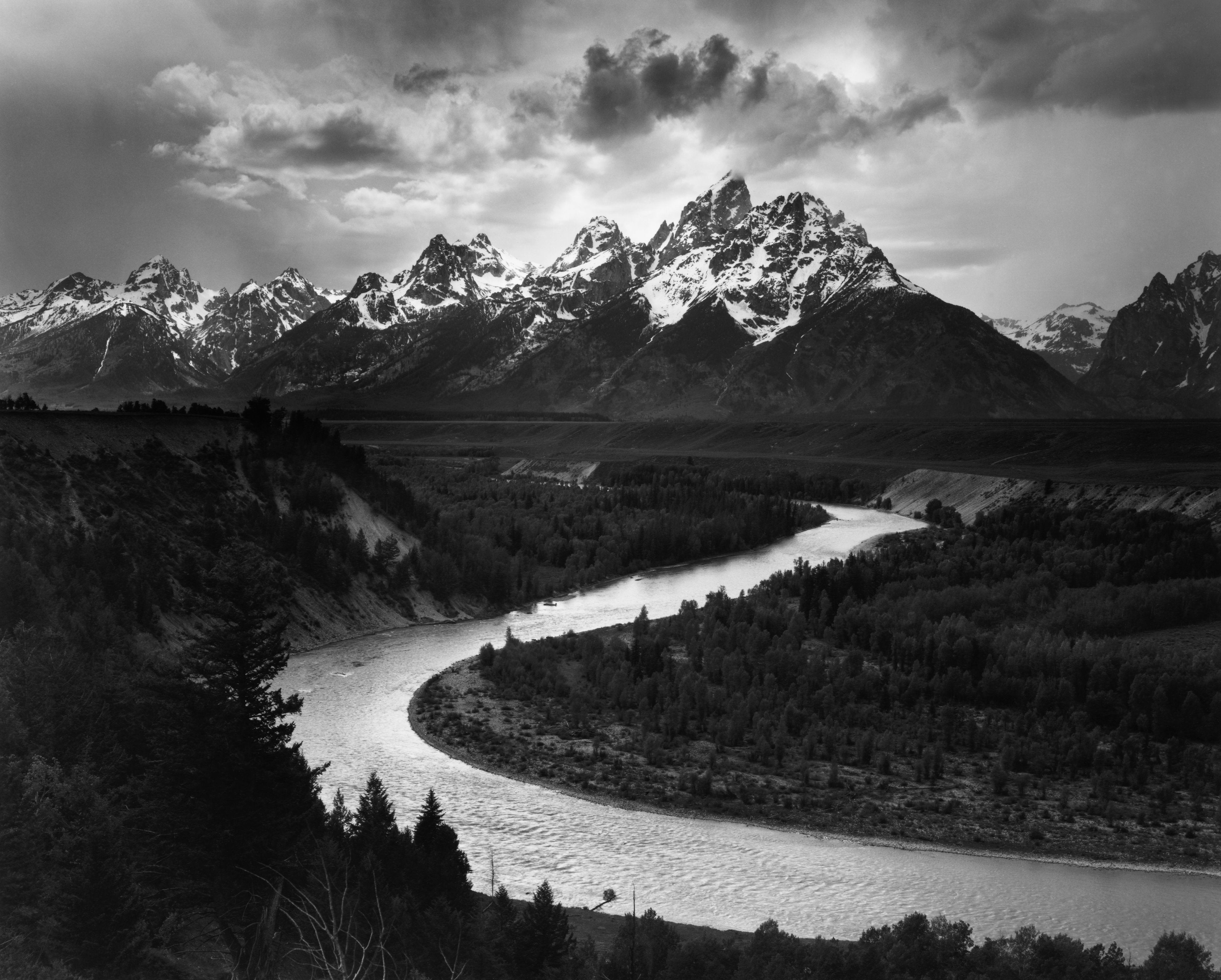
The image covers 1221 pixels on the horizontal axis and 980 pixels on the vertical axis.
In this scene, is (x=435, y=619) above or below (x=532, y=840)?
above

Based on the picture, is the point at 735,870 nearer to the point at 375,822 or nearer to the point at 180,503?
the point at 375,822

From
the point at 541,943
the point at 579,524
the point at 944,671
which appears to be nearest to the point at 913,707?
the point at 944,671

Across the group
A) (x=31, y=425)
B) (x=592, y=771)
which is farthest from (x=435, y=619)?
(x=592, y=771)

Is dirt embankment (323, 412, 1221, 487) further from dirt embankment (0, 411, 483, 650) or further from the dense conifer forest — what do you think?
the dense conifer forest

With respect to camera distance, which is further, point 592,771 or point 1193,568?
point 1193,568

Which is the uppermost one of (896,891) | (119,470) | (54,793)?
(119,470)

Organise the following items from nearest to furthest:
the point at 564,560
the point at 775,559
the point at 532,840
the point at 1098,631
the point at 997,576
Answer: the point at 532,840, the point at 1098,631, the point at 997,576, the point at 564,560, the point at 775,559

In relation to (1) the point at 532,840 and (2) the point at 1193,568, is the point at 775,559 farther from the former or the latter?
(1) the point at 532,840
